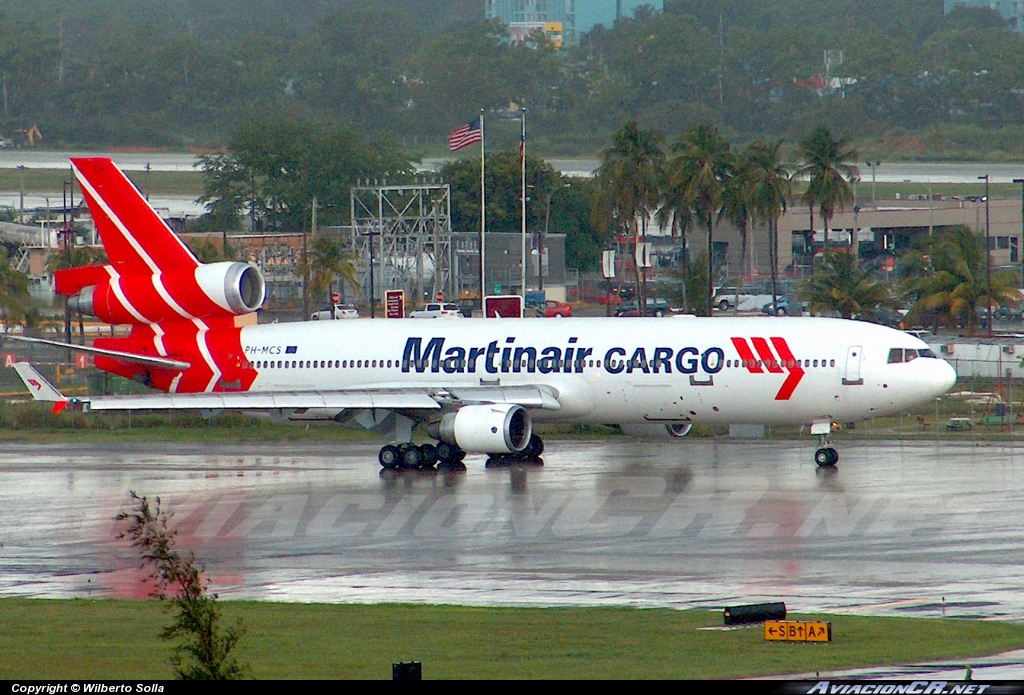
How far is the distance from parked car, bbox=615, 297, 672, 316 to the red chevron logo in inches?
2181

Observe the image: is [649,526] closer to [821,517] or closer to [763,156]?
[821,517]

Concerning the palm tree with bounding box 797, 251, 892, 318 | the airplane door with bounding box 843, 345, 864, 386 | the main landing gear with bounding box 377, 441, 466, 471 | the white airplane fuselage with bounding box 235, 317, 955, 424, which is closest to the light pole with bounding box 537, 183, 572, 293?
the palm tree with bounding box 797, 251, 892, 318

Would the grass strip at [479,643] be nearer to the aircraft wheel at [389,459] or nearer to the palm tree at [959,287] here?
the aircraft wheel at [389,459]

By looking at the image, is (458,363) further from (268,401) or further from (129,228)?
(129,228)

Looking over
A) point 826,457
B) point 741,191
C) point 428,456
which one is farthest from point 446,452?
point 741,191

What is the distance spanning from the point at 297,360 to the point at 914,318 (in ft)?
135

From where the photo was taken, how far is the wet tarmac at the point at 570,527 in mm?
25812

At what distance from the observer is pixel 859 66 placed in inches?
6506

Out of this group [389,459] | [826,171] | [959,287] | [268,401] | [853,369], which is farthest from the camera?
[826,171]

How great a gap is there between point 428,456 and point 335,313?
37908 millimetres

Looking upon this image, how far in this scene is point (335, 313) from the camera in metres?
82.2

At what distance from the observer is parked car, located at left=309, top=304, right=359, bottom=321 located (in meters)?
82.4

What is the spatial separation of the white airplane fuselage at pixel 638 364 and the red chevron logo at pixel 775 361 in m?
0.03

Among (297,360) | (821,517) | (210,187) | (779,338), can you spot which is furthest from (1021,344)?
(210,187)
